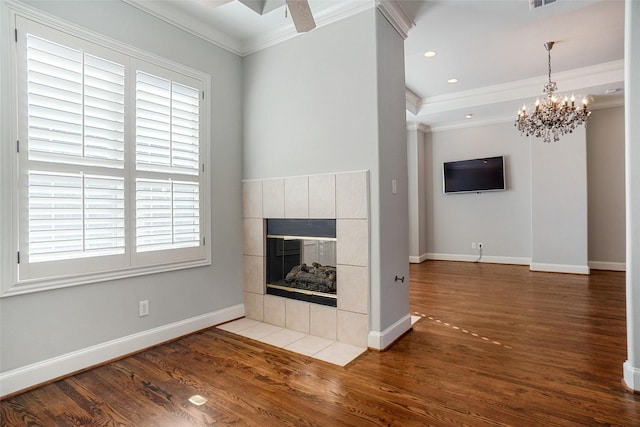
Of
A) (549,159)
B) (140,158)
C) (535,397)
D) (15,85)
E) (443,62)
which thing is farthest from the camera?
(549,159)

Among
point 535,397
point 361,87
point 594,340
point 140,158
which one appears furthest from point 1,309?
point 594,340

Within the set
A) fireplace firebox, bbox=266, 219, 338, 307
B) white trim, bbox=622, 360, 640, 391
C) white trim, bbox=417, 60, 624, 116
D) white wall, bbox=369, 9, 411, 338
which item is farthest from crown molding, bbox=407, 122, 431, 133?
white trim, bbox=622, 360, 640, 391

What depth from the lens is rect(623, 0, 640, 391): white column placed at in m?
2.04

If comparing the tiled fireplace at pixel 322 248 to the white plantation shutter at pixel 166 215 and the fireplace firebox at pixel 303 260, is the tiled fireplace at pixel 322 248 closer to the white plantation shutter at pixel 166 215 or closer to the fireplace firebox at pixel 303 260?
the fireplace firebox at pixel 303 260

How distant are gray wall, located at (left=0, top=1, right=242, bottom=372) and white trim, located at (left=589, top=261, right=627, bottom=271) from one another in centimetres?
621

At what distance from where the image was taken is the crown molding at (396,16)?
2785 mm

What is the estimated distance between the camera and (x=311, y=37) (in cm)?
312

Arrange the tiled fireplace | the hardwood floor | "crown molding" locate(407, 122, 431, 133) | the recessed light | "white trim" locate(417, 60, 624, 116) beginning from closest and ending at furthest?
the hardwood floor < the recessed light < the tiled fireplace < "white trim" locate(417, 60, 624, 116) < "crown molding" locate(407, 122, 431, 133)

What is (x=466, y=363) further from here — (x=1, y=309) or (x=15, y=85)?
(x=15, y=85)

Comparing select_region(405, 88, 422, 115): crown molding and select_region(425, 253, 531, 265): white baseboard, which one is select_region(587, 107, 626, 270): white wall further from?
select_region(405, 88, 422, 115): crown molding

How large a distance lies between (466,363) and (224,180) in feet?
8.89

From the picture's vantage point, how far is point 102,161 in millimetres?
2531

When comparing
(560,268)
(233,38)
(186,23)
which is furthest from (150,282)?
(560,268)

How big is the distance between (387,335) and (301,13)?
2396 millimetres
